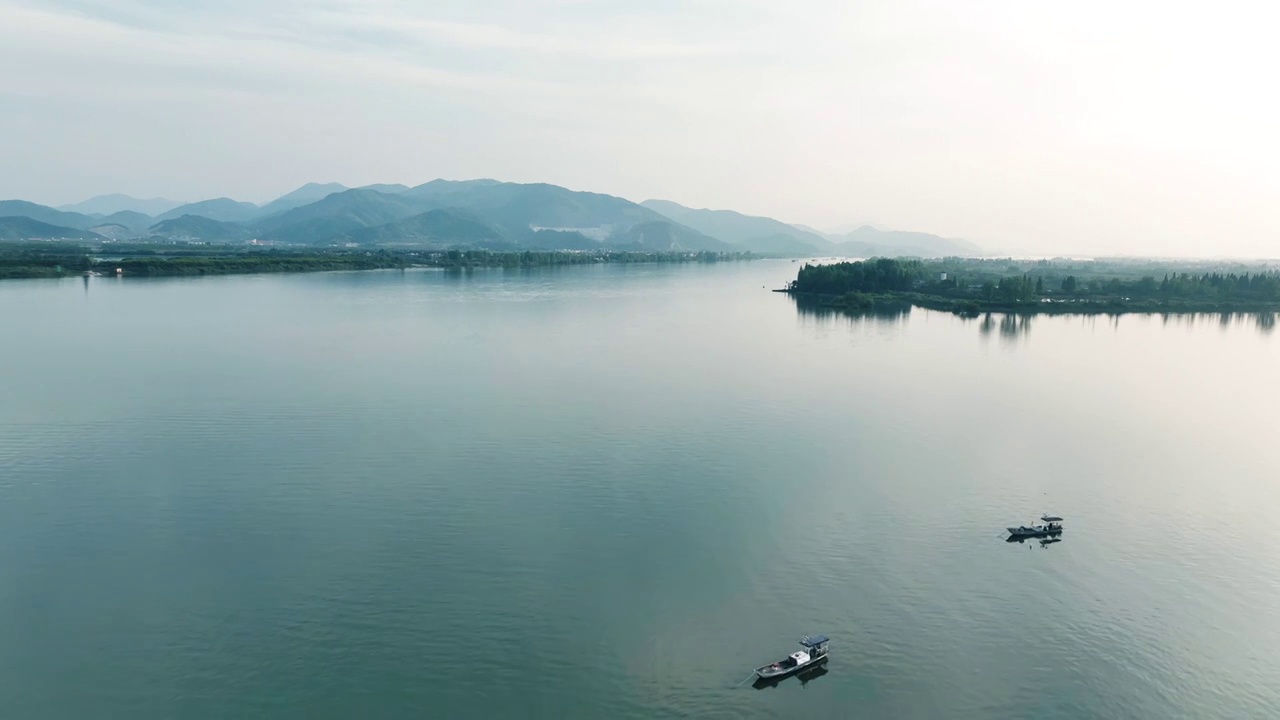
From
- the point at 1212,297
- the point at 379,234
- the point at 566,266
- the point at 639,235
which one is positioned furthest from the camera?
the point at 639,235

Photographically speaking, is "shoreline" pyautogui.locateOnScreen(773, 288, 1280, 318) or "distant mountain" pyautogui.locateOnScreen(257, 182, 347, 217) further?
"distant mountain" pyautogui.locateOnScreen(257, 182, 347, 217)

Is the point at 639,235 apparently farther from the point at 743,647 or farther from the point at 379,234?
the point at 743,647

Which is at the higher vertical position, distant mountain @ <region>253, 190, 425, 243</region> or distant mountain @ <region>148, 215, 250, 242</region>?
distant mountain @ <region>253, 190, 425, 243</region>

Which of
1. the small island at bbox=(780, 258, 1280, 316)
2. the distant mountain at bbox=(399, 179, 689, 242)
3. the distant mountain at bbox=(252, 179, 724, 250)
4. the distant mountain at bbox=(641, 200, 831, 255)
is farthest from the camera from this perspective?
the distant mountain at bbox=(641, 200, 831, 255)

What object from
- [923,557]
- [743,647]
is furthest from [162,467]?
[923,557]

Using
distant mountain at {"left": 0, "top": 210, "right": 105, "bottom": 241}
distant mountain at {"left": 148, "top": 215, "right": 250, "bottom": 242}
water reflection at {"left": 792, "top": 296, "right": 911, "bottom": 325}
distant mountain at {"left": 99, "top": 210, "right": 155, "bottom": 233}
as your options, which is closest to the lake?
water reflection at {"left": 792, "top": 296, "right": 911, "bottom": 325}

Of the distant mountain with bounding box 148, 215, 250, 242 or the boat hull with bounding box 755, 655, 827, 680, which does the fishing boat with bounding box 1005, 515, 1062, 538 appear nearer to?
the boat hull with bounding box 755, 655, 827, 680

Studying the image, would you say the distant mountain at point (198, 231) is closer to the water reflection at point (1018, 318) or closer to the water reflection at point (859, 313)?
the water reflection at point (859, 313)
